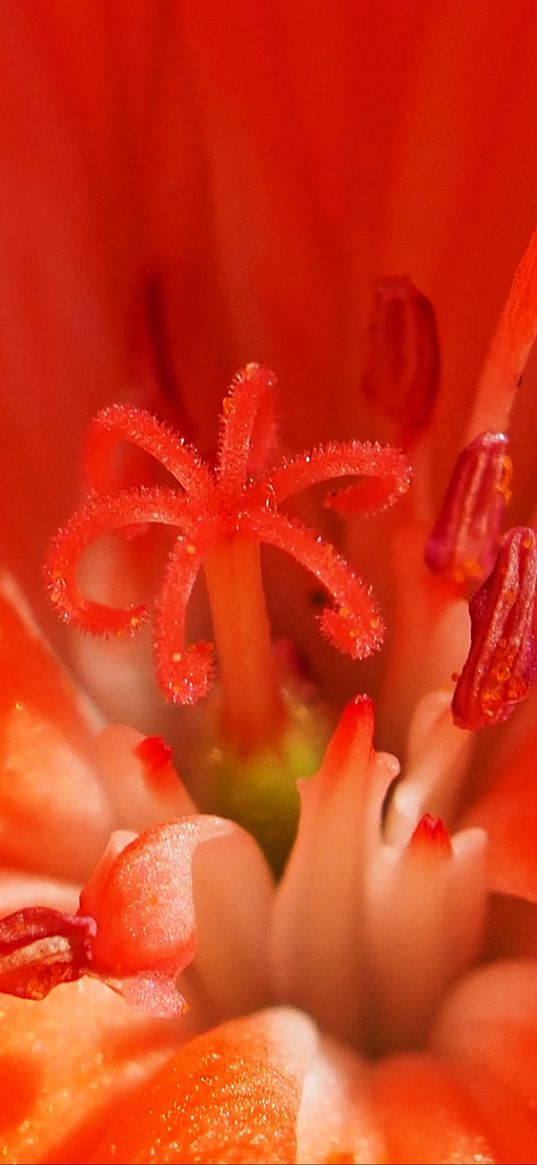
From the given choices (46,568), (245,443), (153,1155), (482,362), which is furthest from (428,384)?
(153,1155)

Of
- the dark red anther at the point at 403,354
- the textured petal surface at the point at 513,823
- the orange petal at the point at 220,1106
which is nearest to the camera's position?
the orange petal at the point at 220,1106

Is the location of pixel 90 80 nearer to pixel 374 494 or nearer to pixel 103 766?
pixel 374 494

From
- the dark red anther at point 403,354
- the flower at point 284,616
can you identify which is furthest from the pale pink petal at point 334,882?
the dark red anther at point 403,354

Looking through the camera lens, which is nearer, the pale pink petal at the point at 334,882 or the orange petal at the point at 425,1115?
the orange petal at the point at 425,1115

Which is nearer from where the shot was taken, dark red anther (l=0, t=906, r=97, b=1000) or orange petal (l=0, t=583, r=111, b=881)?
dark red anther (l=0, t=906, r=97, b=1000)

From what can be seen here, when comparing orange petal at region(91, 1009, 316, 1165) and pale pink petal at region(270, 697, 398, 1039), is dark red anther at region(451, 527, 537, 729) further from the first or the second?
orange petal at region(91, 1009, 316, 1165)

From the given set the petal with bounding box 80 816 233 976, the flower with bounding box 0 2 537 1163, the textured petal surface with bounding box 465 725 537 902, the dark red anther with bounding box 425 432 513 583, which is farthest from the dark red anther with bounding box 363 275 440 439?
the petal with bounding box 80 816 233 976

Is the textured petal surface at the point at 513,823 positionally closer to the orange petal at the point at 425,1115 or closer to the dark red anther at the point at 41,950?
the orange petal at the point at 425,1115
